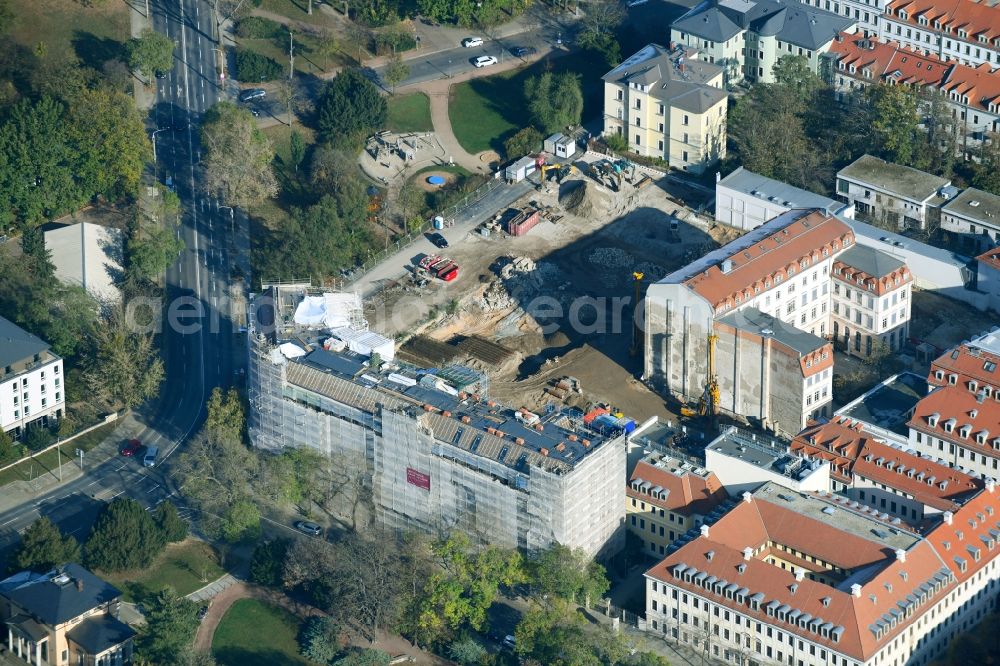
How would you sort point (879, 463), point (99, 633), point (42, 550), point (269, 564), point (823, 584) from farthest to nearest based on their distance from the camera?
1. point (879, 463)
2. point (269, 564)
3. point (42, 550)
4. point (99, 633)
5. point (823, 584)

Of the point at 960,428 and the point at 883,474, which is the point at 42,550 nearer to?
the point at 883,474

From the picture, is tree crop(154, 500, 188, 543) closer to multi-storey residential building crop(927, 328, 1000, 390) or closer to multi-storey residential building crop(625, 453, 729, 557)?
multi-storey residential building crop(625, 453, 729, 557)

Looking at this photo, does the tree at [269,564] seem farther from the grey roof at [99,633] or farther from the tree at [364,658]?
the grey roof at [99,633]

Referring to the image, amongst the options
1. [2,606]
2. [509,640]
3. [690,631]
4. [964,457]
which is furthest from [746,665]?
[2,606]

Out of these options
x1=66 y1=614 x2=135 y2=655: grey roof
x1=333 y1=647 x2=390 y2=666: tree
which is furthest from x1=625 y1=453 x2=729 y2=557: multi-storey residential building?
x1=66 y1=614 x2=135 y2=655: grey roof

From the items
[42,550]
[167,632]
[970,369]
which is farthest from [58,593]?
[970,369]

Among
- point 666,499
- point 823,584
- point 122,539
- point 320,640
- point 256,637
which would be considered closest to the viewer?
point 823,584

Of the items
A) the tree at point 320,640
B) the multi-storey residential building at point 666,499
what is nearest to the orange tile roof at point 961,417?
the multi-storey residential building at point 666,499
